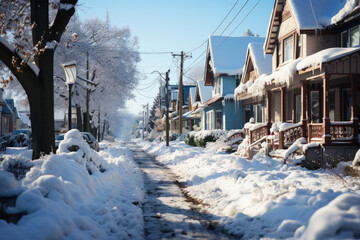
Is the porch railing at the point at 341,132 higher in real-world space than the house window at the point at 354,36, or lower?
lower

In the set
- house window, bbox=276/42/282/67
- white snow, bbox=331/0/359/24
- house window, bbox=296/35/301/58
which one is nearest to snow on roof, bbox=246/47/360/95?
house window, bbox=296/35/301/58

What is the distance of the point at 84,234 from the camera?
5.12 metres

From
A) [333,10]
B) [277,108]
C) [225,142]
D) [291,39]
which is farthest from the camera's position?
[225,142]

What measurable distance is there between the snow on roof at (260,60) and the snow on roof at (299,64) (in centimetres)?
515

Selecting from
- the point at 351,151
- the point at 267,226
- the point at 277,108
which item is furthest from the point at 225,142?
the point at 267,226

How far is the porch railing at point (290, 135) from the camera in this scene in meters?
15.9

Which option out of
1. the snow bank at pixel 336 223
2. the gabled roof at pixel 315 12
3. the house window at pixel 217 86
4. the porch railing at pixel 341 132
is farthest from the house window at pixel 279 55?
the snow bank at pixel 336 223

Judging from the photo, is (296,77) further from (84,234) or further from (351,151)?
(84,234)

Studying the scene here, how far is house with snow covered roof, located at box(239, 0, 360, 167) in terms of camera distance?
1355 centimetres

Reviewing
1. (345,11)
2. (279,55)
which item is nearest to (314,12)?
(345,11)

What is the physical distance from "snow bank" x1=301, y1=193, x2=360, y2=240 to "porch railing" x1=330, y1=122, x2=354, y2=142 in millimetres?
9648

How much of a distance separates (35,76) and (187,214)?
→ 6.21 m

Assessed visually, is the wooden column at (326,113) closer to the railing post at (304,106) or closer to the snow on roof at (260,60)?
the railing post at (304,106)

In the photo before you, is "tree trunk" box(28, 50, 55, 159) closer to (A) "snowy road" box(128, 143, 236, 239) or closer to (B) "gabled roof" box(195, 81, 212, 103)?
(A) "snowy road" box(128, 143, 236, 239)
